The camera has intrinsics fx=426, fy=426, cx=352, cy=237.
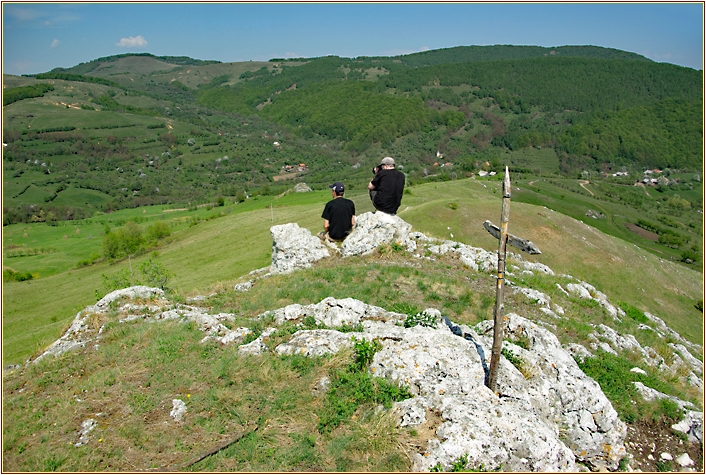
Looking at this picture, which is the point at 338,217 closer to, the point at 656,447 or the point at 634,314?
the point at 656,447

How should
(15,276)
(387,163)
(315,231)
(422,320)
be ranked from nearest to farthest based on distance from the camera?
(422,320)
(387,163)
(315,231)
(15,276)

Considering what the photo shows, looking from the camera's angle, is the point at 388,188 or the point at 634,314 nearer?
the point at 388,188

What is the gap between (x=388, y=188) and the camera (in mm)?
17906

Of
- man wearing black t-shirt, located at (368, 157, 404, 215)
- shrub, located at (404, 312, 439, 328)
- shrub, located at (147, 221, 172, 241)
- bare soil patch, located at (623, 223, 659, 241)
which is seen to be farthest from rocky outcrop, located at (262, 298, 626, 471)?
bare soil patch, located at (623, 223, 659, 241)

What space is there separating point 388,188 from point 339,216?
2594 millimetres

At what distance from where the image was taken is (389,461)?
7.31 meters

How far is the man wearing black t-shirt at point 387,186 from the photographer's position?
1730 cm

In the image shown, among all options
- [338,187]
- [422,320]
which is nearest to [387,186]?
Answer: [338,187]

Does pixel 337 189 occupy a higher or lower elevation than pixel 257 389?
higher

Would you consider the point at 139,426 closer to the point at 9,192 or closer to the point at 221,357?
the point at 221,357

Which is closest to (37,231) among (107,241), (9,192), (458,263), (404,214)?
(107,241)

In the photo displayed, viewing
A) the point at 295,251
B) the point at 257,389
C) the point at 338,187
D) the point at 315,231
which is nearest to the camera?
the point at 257,389

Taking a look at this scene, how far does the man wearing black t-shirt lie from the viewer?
17.3 m

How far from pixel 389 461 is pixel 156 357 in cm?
605
